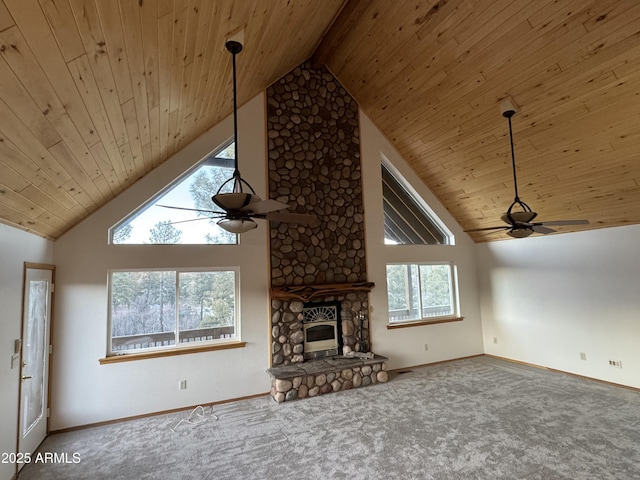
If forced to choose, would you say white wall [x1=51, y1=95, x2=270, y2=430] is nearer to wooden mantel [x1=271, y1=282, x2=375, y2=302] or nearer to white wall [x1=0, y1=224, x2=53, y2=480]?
wooden mantel [x1=271, y1=282, x2=375, y2=302]

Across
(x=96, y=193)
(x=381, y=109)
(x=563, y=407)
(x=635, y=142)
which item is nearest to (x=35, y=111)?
(x=96, y=193)

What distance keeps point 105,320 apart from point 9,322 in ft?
4.51

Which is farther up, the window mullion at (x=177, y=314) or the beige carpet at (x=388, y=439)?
the window mullion at (x=177, y=314)

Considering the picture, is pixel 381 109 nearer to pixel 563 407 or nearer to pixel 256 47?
pixel 256 47

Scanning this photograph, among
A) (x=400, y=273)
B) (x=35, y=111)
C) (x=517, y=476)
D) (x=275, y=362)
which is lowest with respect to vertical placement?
(x=517, y=476)

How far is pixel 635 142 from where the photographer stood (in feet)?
12.9

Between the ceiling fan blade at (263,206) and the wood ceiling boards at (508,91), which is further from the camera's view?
the wood ceiling boards at (508,91)

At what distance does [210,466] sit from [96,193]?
3.18m

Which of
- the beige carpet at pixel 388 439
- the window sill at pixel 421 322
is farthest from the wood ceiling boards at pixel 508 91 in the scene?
the beige carpet at pixel 388 439

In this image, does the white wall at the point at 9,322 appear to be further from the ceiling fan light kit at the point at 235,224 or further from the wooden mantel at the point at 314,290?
the wooden mantel at the point at 314,290

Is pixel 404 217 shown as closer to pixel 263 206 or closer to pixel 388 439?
pixel 388 439

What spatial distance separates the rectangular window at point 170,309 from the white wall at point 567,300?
519 cm

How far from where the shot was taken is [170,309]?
15.7ft

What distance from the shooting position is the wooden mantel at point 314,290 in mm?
5255
